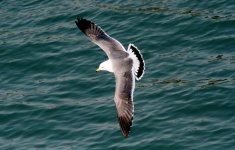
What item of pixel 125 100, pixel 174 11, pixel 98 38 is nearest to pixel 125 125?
pixel 125 100

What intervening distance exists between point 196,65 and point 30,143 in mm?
4988

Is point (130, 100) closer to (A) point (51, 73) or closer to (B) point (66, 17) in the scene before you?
(A) point (51, 73)

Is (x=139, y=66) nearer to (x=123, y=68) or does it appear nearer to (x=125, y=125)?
(x=123, y=68)

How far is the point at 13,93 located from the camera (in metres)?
19.8

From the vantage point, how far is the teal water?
1694 cm

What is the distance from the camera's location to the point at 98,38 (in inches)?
645

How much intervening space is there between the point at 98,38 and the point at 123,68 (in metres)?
1.46

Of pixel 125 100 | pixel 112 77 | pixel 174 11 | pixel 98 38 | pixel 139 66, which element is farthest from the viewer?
pixel 174 11

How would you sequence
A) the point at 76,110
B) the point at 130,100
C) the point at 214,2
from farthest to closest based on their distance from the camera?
the point at 214,2, the point at 76,110, the point at 130,100

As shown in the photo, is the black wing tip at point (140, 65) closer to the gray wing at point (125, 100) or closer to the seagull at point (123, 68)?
the seagull at point (123, 68)

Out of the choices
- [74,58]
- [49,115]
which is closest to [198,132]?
[49,115]

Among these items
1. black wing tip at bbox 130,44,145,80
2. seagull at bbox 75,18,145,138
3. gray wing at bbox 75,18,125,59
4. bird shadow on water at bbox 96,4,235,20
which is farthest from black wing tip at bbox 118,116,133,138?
bird shadow on water at bbox 96,4,235,20

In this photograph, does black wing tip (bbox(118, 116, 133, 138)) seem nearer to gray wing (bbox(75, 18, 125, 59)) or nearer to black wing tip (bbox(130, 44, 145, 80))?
black wing tip (bbox(130, 44, 145, 80))

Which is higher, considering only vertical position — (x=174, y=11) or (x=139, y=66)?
(x=139, y=66)
